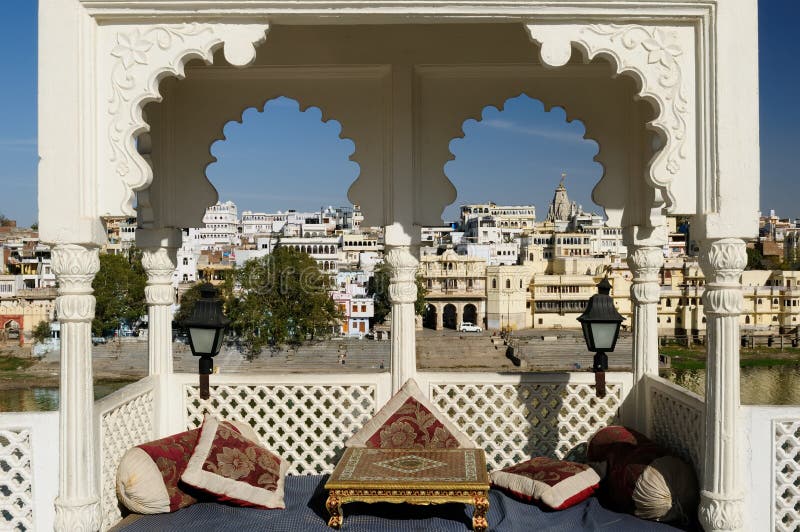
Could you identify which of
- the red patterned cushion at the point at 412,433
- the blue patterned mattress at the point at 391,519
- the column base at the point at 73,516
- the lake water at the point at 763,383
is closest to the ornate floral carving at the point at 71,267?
the column base at the point at 73,516

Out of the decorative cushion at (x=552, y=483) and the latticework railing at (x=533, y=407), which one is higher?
the latticework railing at (x=533, y=407)

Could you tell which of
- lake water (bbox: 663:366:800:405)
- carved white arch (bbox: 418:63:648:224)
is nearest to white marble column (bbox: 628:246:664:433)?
carved white arch (bbox: 418:63:648:224)

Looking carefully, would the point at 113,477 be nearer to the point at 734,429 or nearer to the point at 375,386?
the point at 375,386

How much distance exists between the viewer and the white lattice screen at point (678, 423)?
3.33 meters

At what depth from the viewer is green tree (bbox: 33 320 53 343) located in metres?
40.2

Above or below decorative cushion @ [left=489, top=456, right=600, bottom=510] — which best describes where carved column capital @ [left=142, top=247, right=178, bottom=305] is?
above

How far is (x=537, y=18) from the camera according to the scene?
9.78 ft

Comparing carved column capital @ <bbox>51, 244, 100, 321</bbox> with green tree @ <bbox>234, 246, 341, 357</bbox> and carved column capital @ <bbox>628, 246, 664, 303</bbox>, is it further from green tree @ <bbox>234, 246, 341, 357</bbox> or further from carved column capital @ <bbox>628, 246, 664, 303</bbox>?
green tree @ <bbox>234, 246, 341, 357</bbox>

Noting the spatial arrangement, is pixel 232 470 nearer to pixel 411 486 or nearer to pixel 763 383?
pixel 411 486

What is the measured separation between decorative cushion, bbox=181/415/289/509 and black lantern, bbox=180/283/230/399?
0.38 m

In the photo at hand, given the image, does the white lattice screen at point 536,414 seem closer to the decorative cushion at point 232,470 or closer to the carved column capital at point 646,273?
the carved column capital at point 646,273

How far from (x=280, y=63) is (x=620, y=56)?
192cm

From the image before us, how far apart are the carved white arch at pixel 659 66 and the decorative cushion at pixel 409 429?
152cm

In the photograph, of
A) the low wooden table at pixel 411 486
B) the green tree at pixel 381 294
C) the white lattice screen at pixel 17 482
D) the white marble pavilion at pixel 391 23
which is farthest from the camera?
the green tree at pixel 381 294
